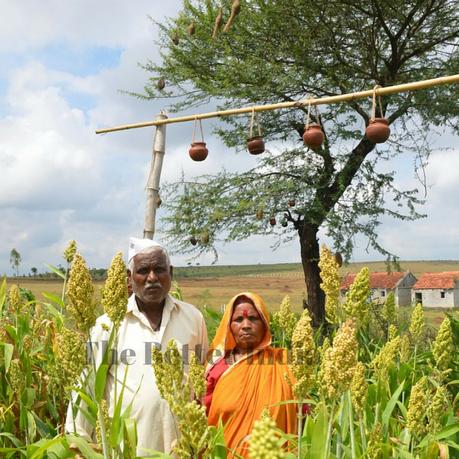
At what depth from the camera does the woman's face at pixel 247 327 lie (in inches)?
115

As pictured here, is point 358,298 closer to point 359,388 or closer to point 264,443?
point 359,388

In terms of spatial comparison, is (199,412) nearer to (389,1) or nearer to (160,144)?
(160,144)

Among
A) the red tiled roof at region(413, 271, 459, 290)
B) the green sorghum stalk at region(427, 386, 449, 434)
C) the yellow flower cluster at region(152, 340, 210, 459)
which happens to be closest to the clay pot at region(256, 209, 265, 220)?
the green sorghum stalk at region(427, 386, 449, 434)

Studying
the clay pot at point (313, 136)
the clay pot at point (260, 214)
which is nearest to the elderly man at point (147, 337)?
the clay pot at point (313, 136)

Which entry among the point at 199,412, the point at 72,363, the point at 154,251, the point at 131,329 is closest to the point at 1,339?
the point at 131,329

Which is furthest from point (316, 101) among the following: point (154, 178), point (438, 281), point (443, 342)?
point (438, 281)

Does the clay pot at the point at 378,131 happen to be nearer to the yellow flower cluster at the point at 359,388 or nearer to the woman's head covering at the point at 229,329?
the woman's head covering at the point at 229,329

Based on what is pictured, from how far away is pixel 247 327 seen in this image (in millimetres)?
2914

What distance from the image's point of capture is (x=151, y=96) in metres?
12.2

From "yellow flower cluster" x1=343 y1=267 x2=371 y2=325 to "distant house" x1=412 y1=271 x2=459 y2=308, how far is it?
29.9 m

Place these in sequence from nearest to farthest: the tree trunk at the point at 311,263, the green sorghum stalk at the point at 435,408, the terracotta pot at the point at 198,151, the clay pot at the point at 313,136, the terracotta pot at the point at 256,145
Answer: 1. the green sorghum stalk at the point at 435,408
2. the clay pot at the point at 313,136
3. the terracotta pot at the point at 256,145
4. the terracotta pot at the point at 198,151
5. the tree trunk at the point at 311,263

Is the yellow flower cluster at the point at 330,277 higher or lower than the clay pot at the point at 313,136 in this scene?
lower

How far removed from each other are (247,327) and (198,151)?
325 centimetres

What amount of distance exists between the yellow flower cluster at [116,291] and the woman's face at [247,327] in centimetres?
136
